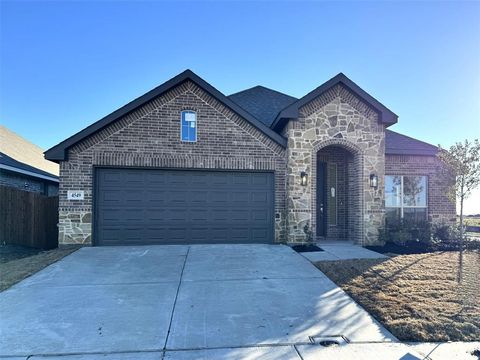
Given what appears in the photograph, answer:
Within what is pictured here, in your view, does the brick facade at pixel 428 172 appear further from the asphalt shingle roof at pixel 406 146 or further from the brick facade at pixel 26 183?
the brick facade at pixel 26 183

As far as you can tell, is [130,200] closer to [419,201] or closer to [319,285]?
[319,285]

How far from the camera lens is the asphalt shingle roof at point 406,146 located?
12109 mm

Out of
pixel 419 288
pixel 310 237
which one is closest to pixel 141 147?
pixel 310 237

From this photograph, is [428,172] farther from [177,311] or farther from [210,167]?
[177,311]

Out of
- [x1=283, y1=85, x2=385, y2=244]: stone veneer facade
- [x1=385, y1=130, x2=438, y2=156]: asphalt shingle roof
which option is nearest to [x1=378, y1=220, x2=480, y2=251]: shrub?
[x1=283, y1=85, x2=385, y2=244]: stone veneer facade

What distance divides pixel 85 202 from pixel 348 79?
9215mm

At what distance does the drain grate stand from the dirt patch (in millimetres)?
5927

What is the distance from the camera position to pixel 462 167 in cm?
956

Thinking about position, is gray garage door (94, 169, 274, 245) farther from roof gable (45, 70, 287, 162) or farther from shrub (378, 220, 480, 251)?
shrub (378, 220, 480, 251)

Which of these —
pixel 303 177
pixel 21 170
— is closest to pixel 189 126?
pixel 303 177

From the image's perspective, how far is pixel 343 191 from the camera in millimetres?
11898

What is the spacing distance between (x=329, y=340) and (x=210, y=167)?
6.95m

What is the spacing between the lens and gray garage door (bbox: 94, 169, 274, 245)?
32.9 ft

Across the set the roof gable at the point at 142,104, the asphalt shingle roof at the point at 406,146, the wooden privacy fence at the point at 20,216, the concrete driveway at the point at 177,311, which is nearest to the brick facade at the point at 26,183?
the wooden privacy fence at the point at 20,216
